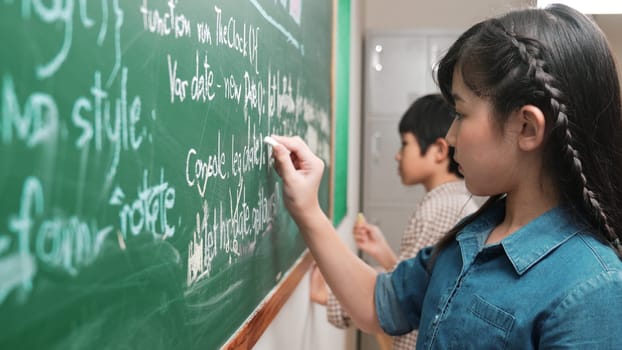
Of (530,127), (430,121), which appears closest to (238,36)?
(530,127)

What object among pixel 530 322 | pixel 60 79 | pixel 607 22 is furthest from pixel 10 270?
pixel 607 22

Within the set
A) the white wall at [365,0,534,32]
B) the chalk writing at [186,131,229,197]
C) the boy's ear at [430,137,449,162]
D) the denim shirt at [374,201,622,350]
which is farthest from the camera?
the white wall at [365,0,534,32]

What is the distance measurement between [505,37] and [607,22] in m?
3.31

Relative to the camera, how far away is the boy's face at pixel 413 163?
6.57 feet

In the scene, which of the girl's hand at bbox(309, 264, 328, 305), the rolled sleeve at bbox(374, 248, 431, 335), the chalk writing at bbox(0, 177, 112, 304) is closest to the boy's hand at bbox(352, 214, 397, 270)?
the girl's hand at bbox(309, 264, 328, 305)

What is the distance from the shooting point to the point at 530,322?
834 mm

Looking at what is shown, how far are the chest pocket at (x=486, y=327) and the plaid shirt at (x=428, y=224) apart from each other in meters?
0.75

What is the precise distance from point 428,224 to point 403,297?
1.78ft

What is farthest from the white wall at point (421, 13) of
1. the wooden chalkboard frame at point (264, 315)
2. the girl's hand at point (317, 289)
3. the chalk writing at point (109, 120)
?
the chalk writing at point (109, 120)

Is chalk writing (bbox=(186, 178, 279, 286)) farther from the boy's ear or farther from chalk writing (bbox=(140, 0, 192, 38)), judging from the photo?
the boy's ear

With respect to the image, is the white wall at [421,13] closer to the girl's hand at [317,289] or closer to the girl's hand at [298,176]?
the girl's hand at [317,289]

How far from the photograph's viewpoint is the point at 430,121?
2.03m

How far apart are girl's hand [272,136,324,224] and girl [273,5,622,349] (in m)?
0.27

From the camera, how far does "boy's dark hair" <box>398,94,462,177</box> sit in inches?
79.0
